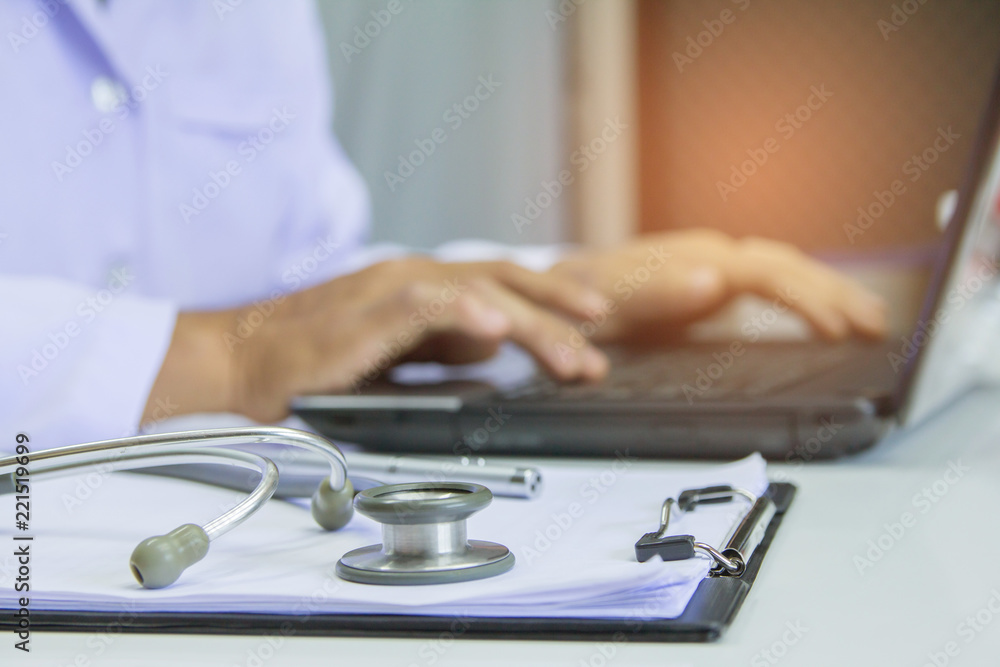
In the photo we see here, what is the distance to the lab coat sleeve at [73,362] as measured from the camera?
22.3 inches

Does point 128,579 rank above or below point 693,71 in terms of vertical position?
below

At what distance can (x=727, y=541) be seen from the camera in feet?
1.02

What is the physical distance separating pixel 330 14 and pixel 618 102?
677mm

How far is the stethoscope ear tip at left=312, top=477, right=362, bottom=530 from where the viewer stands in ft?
1.12

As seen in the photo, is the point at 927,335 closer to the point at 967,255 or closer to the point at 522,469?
the point at 967,255

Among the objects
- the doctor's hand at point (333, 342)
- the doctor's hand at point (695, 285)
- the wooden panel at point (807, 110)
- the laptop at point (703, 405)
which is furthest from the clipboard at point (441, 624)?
the wooden panel at point (807, 110)

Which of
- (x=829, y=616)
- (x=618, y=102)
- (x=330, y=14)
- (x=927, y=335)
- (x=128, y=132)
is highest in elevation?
(x=330, y=14)

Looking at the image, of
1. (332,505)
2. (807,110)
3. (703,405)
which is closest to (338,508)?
(332,505)

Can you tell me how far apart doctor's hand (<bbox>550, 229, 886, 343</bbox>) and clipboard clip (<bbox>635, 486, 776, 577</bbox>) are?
48 cm

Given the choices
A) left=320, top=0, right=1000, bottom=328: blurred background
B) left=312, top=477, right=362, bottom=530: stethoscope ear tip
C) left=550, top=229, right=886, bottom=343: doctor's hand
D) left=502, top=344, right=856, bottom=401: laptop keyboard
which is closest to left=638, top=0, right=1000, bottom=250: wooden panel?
left=320, top=0, right=1000, bottom=328: blurred background

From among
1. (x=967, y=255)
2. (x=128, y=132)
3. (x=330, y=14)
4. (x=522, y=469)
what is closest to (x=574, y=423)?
(x=522, y=469)

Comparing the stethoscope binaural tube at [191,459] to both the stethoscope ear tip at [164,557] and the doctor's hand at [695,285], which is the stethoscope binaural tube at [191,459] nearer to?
the stethoscope ear tip at [164,557]

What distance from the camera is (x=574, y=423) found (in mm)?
542

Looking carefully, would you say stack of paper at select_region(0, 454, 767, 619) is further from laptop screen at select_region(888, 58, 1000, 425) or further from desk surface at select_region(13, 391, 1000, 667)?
laptop screen at select_region(888, 58, 1000, 425)
